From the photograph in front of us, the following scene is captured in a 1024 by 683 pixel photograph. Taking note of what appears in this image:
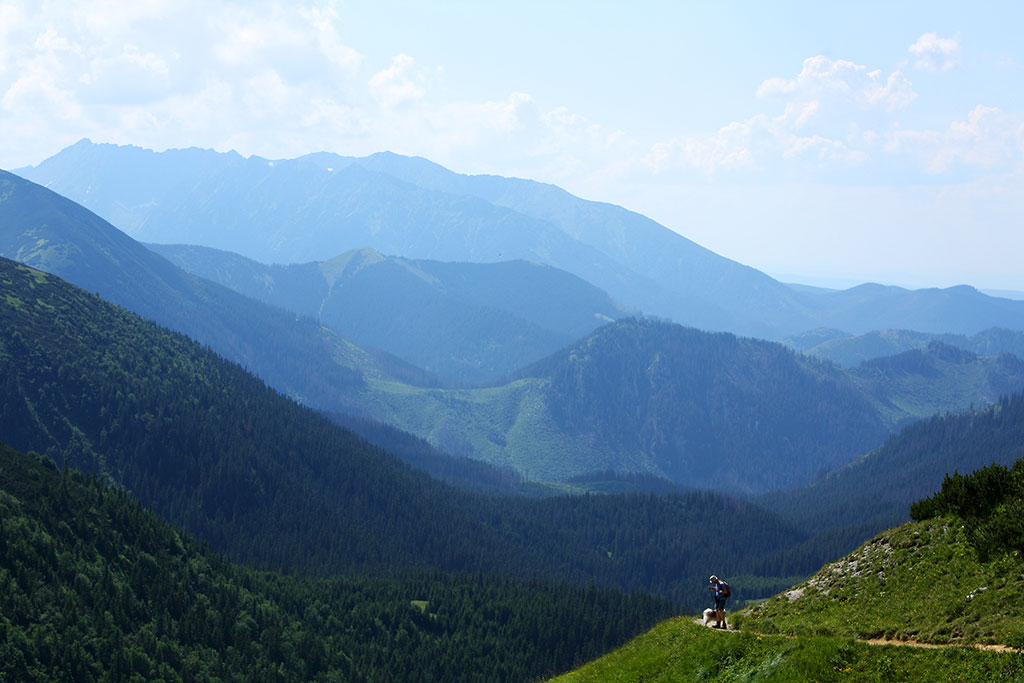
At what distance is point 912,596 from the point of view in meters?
50.7

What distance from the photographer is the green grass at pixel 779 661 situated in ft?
131

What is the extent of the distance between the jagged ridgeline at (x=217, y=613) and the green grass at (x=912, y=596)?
273ft

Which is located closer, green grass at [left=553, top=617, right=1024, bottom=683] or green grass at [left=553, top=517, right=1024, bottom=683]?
green grass at [left=553, top=617, right=1024, bottom=683]

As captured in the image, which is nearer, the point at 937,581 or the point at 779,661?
the point at 779,661

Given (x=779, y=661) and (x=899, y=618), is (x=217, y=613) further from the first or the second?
(x=899, y=618)

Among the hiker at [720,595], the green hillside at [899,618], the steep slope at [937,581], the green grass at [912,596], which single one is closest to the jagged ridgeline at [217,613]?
the green hillside at [899,618]

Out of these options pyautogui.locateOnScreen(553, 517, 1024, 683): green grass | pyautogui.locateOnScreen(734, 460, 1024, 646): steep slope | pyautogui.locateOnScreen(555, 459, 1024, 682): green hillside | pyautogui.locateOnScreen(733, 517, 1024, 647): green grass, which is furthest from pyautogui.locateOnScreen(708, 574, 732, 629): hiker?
pyautogui.locateOnScreen(734, 460, 1024, 646): steep slope

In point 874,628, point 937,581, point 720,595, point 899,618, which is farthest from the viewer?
point 720,595

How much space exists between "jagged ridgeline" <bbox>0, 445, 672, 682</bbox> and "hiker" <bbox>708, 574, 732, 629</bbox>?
7770 cm

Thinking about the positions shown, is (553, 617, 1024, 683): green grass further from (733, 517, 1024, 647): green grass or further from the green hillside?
(733, 517, 1024, 647): green grass

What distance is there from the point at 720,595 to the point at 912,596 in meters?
12.1

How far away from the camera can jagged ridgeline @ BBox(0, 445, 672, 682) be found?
3917 inches


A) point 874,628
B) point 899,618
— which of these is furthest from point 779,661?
point 899,618

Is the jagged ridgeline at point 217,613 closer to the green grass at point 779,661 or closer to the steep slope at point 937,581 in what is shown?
the green grass at point 779,661
